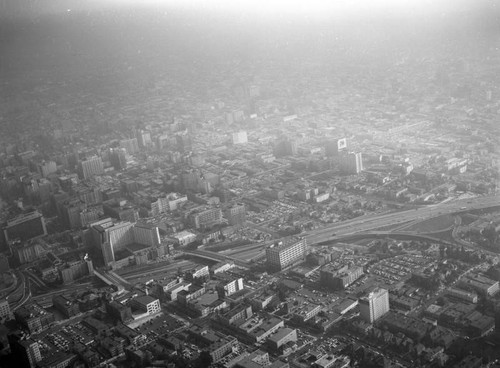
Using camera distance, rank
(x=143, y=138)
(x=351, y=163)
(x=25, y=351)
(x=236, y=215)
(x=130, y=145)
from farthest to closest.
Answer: (x=143, y=138)
(x=130, y=145)
(x=351, y=163)
(x=236, y=215)
(x=25, y=351)

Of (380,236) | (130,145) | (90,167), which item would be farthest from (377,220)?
(130,145)

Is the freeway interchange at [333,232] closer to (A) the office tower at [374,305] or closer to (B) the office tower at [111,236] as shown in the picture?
(B) the office tower at [111,236]

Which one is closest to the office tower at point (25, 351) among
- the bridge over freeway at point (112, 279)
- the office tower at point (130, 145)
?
the bridge over freeway at point (112, 279)

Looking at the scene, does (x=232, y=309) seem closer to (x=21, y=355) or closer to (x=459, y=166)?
(x=21, y=355)

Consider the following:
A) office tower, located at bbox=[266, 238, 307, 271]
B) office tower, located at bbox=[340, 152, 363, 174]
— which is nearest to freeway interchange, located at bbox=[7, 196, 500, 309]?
office tower, located at bbox=[266, 238, 307, 271]

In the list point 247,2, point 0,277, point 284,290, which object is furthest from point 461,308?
point 247,2

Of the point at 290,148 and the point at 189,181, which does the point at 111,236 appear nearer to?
the point at 189,181

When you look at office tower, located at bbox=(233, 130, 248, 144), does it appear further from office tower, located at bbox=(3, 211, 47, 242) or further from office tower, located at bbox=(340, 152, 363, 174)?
office tower, located at bbox=(3, 211, 47, 242)
